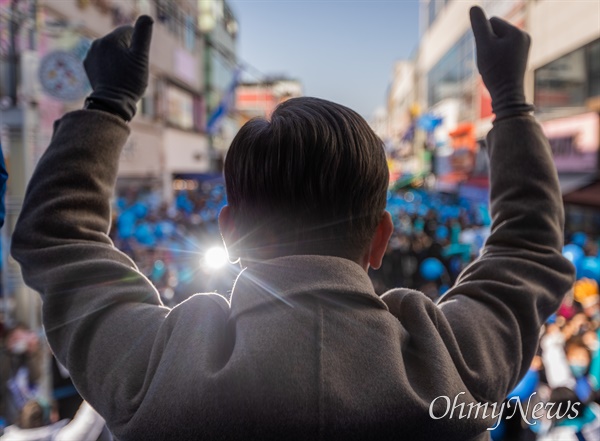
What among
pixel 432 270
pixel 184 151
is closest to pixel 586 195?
pixel 432 270

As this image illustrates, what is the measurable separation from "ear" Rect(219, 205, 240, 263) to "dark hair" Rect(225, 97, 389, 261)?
2 cm

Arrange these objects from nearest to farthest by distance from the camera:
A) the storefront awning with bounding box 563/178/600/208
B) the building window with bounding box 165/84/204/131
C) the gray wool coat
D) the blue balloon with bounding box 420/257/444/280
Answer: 1. the gray wool coat
2. the blue balloon with bounding box 420/257/444/280
3. the storefront awning with bounding box 563/178/600/208
4. the building window with bounding box 165/84/204/131

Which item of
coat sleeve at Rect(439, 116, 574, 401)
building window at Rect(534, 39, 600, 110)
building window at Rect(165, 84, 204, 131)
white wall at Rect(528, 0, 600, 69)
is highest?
building window at Rect(165, 84, 204, 131)

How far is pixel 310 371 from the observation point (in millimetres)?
689

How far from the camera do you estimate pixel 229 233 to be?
2.86 ft

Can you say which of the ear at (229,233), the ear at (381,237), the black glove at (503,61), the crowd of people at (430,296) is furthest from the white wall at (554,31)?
the ear at (229,233)

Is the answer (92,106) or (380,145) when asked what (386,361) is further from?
(92,106)

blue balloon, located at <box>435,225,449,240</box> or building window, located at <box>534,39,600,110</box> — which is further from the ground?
building window, located at <box>534,39,600,110</box>

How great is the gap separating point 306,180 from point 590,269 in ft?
19.9

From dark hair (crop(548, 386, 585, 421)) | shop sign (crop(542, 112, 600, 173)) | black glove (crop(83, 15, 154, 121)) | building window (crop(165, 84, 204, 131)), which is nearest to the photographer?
black glove (crop(83, 15, 154, 121))

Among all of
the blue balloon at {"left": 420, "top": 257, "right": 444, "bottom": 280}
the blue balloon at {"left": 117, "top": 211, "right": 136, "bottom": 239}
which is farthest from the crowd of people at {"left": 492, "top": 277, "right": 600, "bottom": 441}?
the blue balloon at {"left": 117, "top": 211, "right": 136, "bottom": 239}

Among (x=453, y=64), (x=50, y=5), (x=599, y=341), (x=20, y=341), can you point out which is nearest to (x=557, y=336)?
(x=599, y=341)

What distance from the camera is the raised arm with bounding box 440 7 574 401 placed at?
34.0 inches

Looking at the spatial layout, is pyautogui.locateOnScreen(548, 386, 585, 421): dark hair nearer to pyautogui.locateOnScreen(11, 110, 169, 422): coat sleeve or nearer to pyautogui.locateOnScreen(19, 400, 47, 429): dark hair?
pyautogui.locateOnScreen(11, 110, 169, 422): coat sleeve
